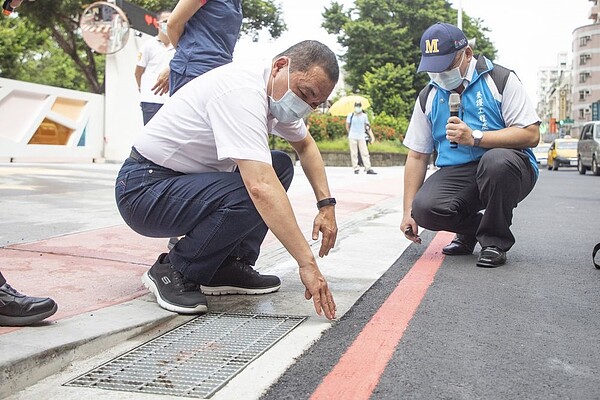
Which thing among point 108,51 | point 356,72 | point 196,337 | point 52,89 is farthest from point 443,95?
point 356,72

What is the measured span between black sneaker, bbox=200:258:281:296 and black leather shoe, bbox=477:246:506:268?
1438mm

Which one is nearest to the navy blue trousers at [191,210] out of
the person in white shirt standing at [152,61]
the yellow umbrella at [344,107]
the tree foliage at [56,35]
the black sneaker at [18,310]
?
the black sneaker at [18,310]

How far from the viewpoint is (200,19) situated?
4.05 m

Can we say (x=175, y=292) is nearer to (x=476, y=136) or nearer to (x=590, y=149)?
(x=476, y=136)

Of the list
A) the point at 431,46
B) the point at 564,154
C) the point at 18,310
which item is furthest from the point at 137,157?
the point at 564,154

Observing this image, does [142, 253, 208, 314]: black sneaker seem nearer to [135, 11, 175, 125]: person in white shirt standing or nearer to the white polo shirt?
the white polo shirt

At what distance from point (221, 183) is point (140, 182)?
0.40 metres

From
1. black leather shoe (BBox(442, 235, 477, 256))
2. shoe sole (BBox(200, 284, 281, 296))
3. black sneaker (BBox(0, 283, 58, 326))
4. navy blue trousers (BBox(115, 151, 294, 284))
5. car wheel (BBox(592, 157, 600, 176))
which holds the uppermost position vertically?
navy blue trousers (BBox(115, 151, 294, 284))

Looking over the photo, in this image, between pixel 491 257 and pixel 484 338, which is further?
pixel 491 257

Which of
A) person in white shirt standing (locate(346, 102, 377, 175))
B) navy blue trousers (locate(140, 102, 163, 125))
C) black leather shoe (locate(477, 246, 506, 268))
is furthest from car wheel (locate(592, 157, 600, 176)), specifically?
navy blue trousers (locate(140, 102, 163, 125))

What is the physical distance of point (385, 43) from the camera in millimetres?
42156

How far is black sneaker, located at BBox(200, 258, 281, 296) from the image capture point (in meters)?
3.54

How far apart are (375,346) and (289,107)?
1.02m

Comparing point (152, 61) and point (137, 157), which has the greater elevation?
point (152, 61)
